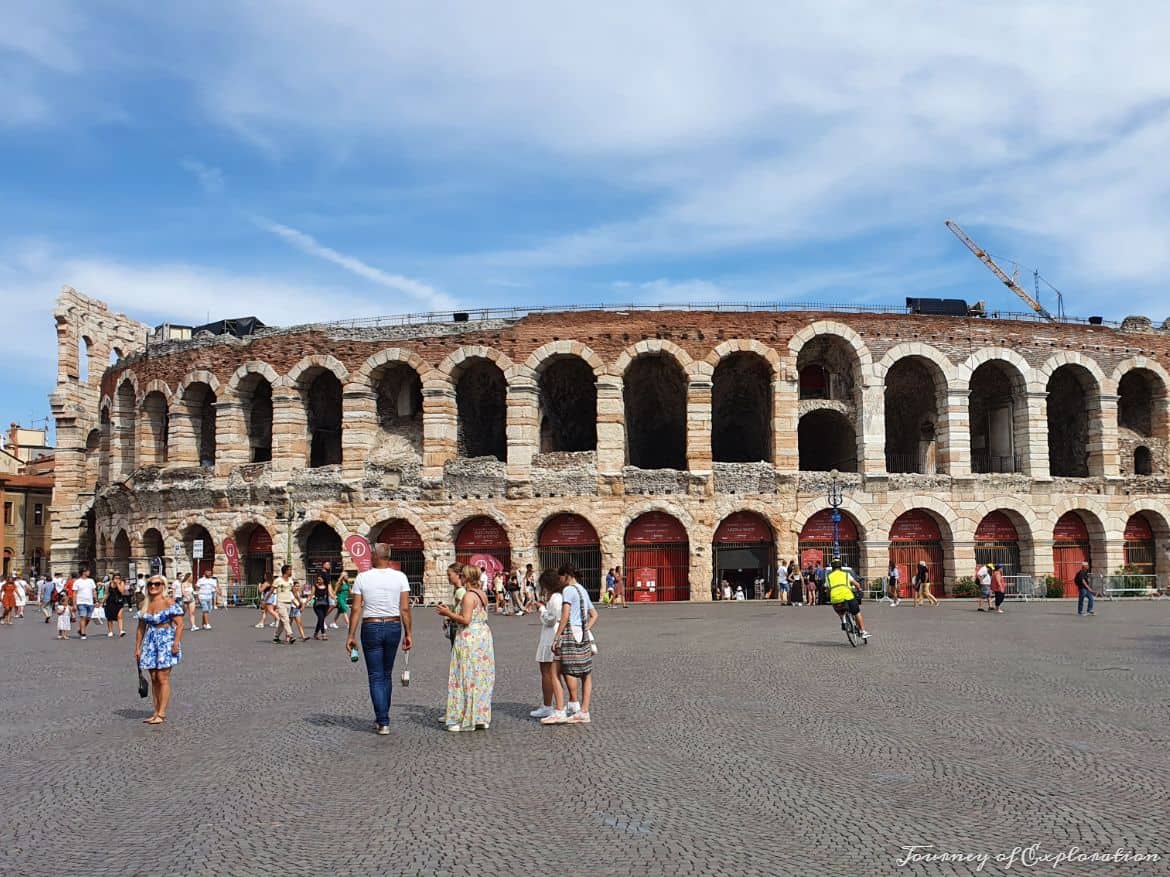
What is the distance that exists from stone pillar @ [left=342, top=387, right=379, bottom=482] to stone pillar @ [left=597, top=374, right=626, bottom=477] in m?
7.85

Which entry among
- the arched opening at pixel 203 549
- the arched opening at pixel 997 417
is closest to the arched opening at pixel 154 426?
the arched opening at pixel 203 549

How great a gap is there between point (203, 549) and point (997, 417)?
28700mm

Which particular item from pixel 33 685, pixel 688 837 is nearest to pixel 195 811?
pixel 688 837

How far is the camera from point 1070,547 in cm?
3278

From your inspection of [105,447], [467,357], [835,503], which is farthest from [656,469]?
[105,447]

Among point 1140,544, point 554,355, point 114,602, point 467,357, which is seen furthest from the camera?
point 1140,544

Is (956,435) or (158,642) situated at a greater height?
(956,435)

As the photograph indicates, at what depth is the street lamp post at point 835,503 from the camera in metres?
27.6

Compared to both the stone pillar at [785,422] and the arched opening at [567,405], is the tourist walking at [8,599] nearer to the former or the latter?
the arched opening at [567,405]

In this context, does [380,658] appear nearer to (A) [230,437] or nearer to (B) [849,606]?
(B) [849,606]

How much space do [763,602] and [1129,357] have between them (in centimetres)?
1640

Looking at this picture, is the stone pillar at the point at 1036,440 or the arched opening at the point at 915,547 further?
the stone pillar at the point at 1036,440

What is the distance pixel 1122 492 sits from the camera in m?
32.7

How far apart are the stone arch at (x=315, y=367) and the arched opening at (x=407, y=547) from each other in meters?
5.29
